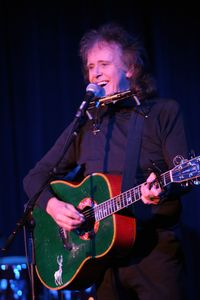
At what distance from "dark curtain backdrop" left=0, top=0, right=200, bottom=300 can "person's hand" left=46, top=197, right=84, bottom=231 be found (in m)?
1.33

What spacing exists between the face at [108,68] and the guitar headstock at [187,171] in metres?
0.87

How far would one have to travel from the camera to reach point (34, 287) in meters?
2.68

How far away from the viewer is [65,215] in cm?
258

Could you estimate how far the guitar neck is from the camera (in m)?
2.26

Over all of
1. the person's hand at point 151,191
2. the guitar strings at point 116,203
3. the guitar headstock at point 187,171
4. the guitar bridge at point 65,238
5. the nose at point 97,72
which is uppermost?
the nose at point 97,72

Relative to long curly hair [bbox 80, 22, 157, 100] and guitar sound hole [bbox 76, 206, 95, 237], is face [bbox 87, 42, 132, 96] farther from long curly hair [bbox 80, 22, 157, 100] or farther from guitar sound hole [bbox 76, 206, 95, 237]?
guitar sound hole [bbox 76, 206, 95, 237]

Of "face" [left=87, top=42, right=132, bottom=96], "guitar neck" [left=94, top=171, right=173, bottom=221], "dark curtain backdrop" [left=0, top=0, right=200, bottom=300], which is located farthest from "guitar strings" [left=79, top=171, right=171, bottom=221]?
"dark curtain backdrop" [left=0, top=0, right=200, bottom=300]

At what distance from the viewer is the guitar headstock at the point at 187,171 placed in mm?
1991

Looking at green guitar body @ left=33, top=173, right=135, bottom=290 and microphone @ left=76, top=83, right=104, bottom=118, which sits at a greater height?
microphone @ left=76, top=83, right=104, bottom=118

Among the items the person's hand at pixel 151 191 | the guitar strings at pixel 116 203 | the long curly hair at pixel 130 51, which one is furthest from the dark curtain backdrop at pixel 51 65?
the person's hand at pixel 151 191

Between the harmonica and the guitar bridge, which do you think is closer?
the harmonica

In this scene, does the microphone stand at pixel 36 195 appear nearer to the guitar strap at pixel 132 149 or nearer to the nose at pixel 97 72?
the guitar strap at pixel 132 149

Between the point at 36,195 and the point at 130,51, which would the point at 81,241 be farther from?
the point at 130,51

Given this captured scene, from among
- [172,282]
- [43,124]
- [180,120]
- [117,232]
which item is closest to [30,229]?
[117,232]
